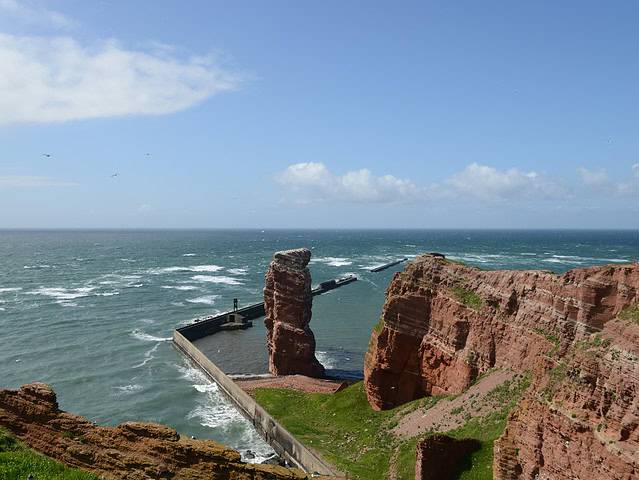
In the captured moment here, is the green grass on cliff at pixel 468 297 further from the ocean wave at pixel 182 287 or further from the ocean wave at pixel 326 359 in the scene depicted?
the ocean wave at pixel 182 287

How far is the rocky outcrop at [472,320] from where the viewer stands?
24.6m

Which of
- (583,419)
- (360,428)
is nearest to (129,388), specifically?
(360,428)

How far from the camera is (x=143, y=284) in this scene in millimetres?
117812

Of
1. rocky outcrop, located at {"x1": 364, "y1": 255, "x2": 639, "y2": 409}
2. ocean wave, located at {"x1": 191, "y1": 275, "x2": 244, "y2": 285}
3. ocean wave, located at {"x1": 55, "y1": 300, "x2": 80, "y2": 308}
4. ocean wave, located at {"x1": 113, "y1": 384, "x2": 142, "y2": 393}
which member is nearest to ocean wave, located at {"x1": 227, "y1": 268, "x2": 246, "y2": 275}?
ocean wave, located at {"x1": 191, "y1": 275, "x2": 244, "y2": 285}

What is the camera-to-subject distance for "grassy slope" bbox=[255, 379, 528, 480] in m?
26.6

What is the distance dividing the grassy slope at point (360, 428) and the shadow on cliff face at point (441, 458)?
0.48 metres

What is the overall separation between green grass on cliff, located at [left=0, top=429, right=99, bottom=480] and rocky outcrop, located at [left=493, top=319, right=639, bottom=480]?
52.1ft

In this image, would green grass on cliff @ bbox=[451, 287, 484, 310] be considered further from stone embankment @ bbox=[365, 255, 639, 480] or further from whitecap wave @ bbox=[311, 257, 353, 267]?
whitecap wave @ bbox=[311, 257, 353, 267]

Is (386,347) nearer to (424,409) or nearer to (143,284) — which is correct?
(424,409)

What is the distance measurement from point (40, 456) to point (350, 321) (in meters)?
68.6

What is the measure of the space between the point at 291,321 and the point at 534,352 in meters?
32.0

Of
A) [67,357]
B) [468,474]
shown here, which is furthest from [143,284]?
[468,474]

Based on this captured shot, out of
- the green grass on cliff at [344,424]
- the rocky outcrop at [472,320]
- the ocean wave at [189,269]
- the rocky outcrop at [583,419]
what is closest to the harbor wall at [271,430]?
the green grass on cliff at [344,424]

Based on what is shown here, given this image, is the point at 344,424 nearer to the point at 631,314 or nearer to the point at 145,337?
the point at 631,314
